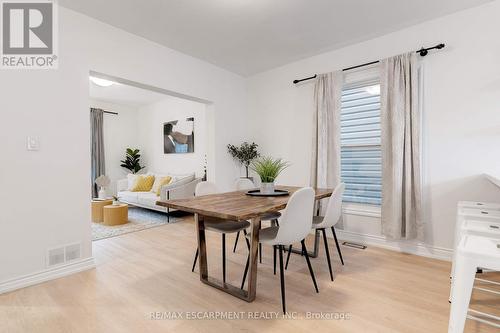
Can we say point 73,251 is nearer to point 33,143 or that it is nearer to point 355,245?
point 33,143

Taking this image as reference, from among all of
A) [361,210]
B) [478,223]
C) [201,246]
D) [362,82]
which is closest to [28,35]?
[201,246]

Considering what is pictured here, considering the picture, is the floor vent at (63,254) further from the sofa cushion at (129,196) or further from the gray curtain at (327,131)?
the sofa cushion at (129,196)

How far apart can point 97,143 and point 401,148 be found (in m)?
6.55

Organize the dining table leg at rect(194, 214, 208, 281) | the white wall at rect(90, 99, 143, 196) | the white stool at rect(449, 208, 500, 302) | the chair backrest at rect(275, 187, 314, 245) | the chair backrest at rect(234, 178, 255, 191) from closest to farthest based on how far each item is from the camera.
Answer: the white stool at rect(449, 208, 500, 302)
the chair backrest at rect(275, 187, 314, 245)
the dining table leg at rect(194, 214, 208, 281)
the chair backrest at rect(234, 178, 255, 191)
the white wall at rect(90, 99, 143, 196)

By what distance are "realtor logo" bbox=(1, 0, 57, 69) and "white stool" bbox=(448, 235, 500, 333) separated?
3368 mm

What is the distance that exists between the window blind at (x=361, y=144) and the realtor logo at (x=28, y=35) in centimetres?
336

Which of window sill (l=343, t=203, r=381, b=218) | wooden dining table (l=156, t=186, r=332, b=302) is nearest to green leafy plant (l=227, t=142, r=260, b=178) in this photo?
window sill (l=343, t=203, r=381, b=218)

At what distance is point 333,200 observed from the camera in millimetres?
2363

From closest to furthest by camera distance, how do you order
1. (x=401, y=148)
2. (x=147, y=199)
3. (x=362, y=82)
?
(x=401, y=148) < (x=362, y=82) < (x=147, y=199)

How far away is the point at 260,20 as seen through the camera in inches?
111

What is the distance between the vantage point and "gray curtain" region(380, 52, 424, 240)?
2846 millimetres

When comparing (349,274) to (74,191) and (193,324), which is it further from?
(74,191)

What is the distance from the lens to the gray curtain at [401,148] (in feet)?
9.34

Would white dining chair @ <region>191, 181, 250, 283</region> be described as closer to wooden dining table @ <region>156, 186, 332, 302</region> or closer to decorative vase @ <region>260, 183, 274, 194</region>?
wooden dining table @ <region>156, 186, 332, 302</region>
